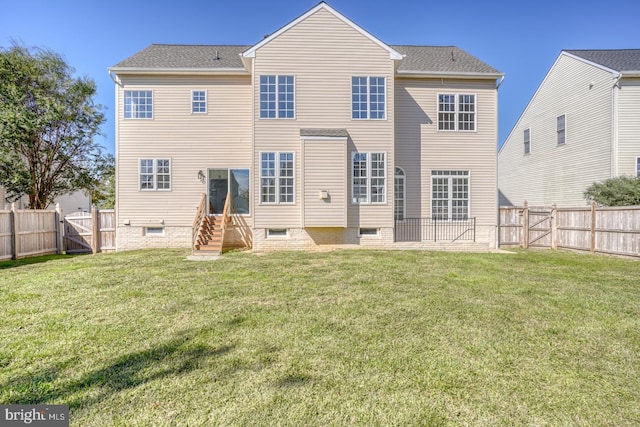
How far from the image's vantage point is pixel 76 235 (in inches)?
464

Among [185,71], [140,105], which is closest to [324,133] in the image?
[185,71]

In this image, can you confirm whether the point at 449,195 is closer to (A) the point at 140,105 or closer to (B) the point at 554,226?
(B) the point at 554,226

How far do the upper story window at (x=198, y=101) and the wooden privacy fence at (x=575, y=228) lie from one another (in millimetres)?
12571

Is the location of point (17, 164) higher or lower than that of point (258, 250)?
higher

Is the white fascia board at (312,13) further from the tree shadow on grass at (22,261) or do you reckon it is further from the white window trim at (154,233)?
the tree shadow on grass at (22,261)

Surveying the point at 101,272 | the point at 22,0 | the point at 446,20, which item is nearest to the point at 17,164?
the point at 22,0

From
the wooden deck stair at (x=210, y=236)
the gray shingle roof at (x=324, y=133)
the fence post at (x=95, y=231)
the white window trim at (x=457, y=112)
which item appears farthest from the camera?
the white window trim at (x=457, y=112)

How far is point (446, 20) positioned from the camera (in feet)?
49.7

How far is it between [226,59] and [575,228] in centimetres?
1496

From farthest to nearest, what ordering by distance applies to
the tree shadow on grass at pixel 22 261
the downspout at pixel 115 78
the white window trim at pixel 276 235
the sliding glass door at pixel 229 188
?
the sliding glass door at pixel 229 188 < the downspout at pixel 115 78 < the white window trim at pixel 276 235 < the tree shadow on grass at pixel 22 261

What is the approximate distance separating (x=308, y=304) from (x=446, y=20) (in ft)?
53.2

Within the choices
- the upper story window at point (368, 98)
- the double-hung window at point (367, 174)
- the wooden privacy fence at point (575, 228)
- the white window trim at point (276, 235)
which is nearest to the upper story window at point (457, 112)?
the upper story window at point (368, 98)

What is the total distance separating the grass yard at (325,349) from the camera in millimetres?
2508

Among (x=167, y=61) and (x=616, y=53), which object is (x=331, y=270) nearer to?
(x=167, y=61)
